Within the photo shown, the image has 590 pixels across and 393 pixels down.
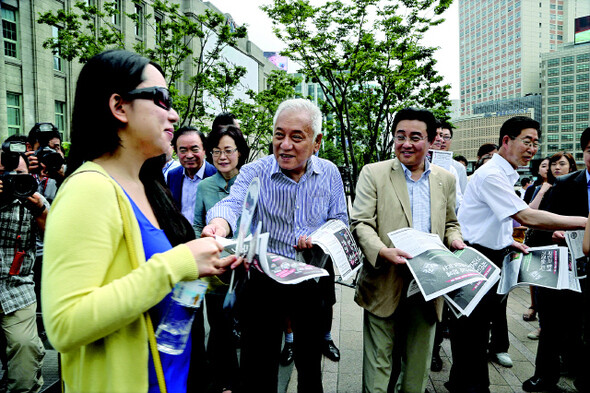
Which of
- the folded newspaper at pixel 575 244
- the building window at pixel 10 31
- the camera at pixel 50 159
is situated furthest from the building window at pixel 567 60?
the camera at pixel 50 159

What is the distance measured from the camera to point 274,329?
2.49 metres

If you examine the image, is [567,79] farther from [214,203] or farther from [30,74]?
[214,203]

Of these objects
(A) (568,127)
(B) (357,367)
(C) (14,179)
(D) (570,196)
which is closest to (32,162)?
(C) (14,179)

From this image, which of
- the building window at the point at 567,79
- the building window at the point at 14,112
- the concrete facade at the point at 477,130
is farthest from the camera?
the concrete facade at the point at 477,130

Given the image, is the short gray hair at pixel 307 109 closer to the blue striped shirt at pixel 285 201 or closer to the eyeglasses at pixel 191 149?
the blue striped shirt at pixel 285 201

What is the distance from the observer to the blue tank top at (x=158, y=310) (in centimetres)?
134

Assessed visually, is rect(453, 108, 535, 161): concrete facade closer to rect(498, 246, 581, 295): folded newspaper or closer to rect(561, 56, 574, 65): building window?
rect(561, 56, 574, 65): building window

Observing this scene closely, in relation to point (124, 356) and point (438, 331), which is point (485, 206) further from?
point (124, 356)

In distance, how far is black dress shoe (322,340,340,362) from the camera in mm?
4094

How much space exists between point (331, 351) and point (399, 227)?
75.6 inches

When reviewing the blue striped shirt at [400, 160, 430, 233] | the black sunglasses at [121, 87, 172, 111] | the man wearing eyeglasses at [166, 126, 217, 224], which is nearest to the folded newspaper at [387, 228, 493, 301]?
the blue striped shirt at [400, 160, 430, 233]

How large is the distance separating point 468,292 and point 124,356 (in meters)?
1.95

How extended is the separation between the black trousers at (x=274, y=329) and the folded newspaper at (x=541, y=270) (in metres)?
1.51

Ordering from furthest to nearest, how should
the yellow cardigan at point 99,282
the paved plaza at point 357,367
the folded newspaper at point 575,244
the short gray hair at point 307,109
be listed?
the paved plaza at point 357,367
the folded newspaper at point 575,244
the short gray hair at point 307,109
the yellow cardigan at point 99,282
